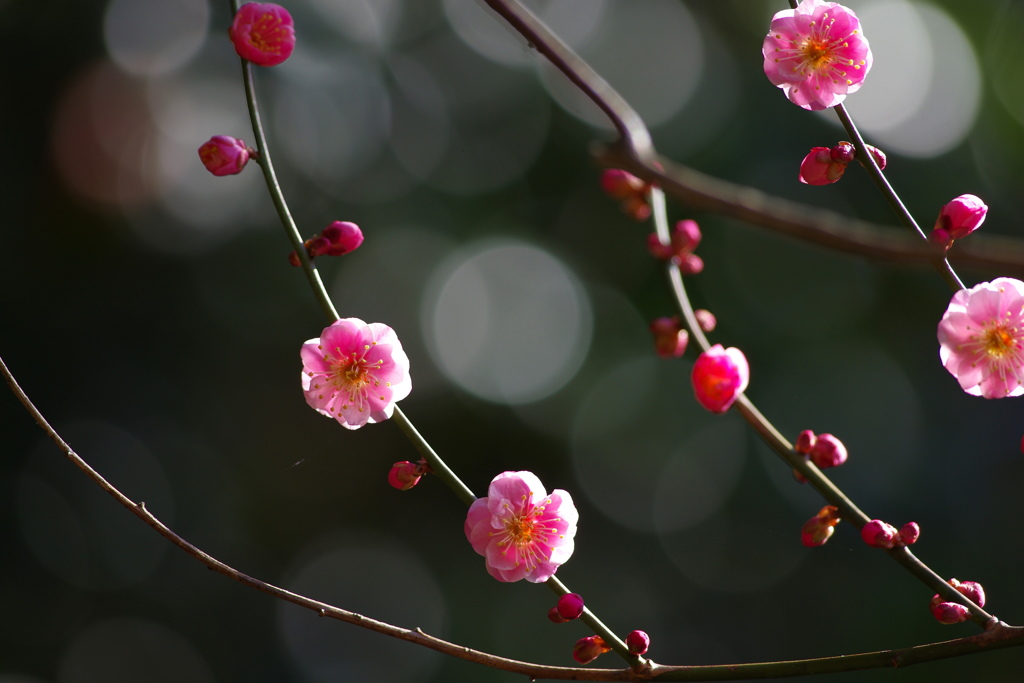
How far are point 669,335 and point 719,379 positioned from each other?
9 cm

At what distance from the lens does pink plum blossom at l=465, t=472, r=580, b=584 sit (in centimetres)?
73

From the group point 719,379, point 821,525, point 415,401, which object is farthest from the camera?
point 415,401

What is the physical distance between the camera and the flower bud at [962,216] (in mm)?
658

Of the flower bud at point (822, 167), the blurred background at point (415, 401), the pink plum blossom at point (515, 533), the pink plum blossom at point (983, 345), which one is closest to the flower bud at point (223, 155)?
the pink plum blossom at point (515, 533)

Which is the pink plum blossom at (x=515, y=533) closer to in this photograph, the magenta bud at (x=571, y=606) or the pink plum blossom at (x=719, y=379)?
the magenta bud at (x=571, y=606)

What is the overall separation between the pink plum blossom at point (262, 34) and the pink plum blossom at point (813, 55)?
1.45 ft

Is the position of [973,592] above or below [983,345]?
below

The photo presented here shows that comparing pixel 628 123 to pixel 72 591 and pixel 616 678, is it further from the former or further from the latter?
pixel 72 591

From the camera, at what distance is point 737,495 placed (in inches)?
136

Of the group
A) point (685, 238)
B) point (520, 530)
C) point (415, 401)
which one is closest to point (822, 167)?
point (685, 238)

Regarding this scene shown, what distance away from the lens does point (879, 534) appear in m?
0.59

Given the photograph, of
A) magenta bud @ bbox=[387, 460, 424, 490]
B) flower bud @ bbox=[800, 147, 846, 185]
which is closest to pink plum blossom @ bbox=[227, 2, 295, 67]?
magenta bud @ bbox=[387, 460, 424, 490]

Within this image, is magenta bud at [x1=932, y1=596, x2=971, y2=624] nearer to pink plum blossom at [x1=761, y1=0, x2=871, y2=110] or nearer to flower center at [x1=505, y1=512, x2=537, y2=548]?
flower center at [x1=505, y1=512, x2=537, y2=548]

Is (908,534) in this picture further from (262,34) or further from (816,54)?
(262,34)
